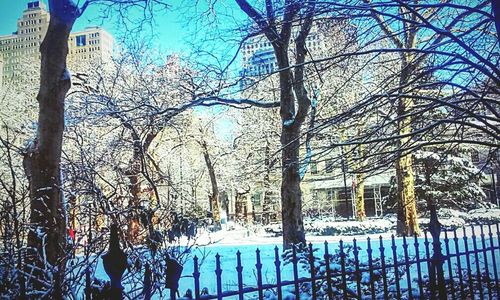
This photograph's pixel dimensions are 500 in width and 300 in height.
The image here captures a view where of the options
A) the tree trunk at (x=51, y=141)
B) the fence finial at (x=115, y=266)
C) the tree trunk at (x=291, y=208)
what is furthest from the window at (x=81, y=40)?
the fence finial at (x=115, y=266)

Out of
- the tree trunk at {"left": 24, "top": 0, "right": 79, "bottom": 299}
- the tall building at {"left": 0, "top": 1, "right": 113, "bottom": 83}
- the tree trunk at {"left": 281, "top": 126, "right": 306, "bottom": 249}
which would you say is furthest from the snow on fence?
the tall building at {"left": 0, "top": 1, "right": 113, "bottom": 83}

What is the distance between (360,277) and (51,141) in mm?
4236

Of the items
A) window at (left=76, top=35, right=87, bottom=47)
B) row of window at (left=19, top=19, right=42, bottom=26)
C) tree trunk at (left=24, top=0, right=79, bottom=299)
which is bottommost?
tree trunk at (left=24, top=0, right=79, bottom=299)

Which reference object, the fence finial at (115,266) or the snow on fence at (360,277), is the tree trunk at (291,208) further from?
the fence finial at (115,266)

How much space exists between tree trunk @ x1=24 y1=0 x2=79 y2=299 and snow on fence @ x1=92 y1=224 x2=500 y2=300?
5.45 ft

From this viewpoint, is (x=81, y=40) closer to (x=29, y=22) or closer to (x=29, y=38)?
(x=29, y=22)

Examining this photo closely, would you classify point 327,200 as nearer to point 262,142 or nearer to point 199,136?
point 262,142

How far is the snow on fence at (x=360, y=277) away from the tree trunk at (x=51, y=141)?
1.66 meters

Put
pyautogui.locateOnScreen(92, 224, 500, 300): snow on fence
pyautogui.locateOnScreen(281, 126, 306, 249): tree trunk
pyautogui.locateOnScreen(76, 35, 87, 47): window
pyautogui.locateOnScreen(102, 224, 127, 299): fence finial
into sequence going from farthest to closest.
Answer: pyautogui.locateOnScreen(76, 35, 87, 47): window, pyautogui.locateOnScreen(281, 126, 306, 249): tree trunk, pyautogui.locateOnScreen(92, 224, 500, 300): snow on fence, pyautogui.locateOnScreen(102, 224, 127, 299): fence finial

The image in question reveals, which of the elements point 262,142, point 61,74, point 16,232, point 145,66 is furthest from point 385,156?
point 262,142

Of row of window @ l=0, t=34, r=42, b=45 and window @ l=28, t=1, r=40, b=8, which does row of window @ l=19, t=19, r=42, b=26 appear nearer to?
row of window @ l=0, t=34, r=42, b=45

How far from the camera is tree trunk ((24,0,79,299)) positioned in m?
4.84

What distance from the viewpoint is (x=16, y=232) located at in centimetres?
384

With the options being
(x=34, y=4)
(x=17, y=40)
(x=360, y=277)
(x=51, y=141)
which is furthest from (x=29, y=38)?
(x=360, y=277)
